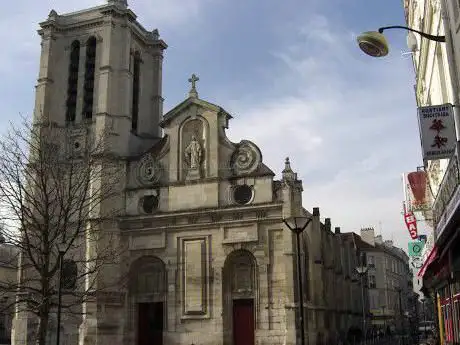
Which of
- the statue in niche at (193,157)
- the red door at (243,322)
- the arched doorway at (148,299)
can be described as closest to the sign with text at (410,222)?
the red door at (243,322)

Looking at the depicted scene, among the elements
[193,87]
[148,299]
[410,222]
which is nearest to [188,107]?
[193,87]

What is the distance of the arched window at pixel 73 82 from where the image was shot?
3828cm

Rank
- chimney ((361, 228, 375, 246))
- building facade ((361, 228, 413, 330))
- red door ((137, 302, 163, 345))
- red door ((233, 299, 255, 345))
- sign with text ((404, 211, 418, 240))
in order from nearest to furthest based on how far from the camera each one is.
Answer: sign with text ((404, 211, 418, 240)) < red door ((233, 299, 255, 345)) < red door ((137, 302, 163, 345)) < building facade ((361, 228, 413, 330)) < chimney ((361, 228, 375, 246))

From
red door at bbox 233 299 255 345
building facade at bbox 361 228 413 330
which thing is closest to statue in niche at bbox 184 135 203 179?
red door at bbox 233 299 255 345

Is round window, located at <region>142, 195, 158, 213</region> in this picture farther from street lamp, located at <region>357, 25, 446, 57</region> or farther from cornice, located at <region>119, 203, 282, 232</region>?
street lamp, located at <region>357, 25, 446, 57</region>

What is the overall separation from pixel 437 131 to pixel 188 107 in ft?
73.3

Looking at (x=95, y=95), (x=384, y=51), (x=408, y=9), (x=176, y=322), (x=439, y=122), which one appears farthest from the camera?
(x=95, y=95)

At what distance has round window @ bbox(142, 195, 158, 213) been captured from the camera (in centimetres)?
3406

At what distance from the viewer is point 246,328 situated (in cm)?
3056

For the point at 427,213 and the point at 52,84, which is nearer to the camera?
the point at 427,213

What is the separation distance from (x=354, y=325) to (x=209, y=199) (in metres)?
18.9

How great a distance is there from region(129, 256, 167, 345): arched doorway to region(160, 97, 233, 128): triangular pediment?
833 centimetres

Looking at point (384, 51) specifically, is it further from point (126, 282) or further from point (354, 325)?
point (354, 325)

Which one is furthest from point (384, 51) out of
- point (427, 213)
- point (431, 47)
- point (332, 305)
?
point (332, 305)
